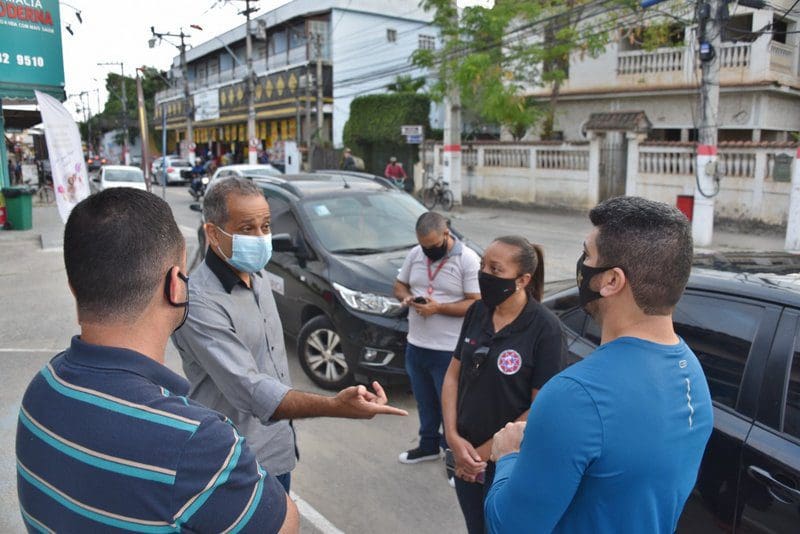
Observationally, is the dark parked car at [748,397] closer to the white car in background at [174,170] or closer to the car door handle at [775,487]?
the car door handle at [775,487]

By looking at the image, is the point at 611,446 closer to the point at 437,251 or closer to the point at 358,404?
the point at 358,404

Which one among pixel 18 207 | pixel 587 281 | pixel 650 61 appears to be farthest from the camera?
pixel 650 61

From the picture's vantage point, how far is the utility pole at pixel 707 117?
12.1 metres

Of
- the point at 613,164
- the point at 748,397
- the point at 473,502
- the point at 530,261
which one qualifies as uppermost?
the point at 613,164

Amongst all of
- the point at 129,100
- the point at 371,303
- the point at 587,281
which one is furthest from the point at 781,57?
the point at 129,100

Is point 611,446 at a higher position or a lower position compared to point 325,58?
lower

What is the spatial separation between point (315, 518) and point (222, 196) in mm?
1971

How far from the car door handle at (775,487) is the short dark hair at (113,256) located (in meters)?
2.21

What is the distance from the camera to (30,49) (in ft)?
39.9

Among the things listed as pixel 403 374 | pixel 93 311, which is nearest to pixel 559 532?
pixel 93 311

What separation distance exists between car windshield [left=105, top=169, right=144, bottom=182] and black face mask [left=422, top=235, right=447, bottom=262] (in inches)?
896

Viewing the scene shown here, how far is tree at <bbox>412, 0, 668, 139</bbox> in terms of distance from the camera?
63.2ft

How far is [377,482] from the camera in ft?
13.4

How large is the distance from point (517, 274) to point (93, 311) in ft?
6.19
